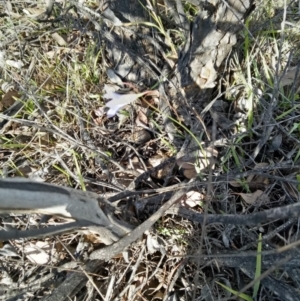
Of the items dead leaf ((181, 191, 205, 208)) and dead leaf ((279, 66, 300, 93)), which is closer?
dead leaf ((181, 191, 205, 208))

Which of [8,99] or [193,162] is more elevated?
[8,99]

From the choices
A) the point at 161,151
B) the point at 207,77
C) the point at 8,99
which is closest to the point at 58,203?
the point at 161,151

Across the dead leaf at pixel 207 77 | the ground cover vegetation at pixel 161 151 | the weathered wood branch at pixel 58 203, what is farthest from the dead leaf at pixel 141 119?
the weathered wood branch at pixel 58 203

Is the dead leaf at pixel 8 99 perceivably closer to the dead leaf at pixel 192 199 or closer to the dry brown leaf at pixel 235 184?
the dead leaf at pixel 192 199

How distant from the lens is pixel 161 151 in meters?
1.51

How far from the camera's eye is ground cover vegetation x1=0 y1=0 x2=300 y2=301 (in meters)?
1.26

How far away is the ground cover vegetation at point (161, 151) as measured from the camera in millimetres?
1260

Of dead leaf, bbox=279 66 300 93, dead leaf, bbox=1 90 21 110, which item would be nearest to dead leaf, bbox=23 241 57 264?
dead leaf, bbox=1 90 21 110

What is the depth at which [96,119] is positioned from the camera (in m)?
1.58

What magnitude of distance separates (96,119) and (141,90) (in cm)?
21

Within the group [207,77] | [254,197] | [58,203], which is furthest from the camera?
[207,77]

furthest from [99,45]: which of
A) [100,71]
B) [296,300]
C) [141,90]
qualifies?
[296,300]

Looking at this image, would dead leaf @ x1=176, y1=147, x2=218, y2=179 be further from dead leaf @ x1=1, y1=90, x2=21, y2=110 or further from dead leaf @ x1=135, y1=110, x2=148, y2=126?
dead leaf @ x1=1, y1=90, x2=21, y2=110

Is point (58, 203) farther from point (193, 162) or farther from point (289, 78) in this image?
point (289, 78)
